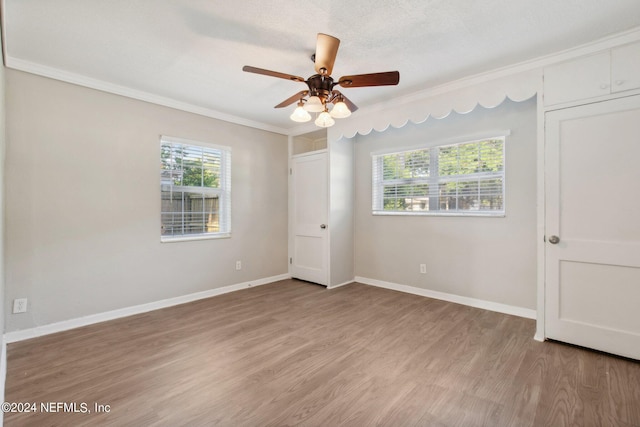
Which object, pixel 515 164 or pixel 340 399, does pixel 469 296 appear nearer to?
pixel 515 164

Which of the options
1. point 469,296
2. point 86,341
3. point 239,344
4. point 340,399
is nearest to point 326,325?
point 239,344

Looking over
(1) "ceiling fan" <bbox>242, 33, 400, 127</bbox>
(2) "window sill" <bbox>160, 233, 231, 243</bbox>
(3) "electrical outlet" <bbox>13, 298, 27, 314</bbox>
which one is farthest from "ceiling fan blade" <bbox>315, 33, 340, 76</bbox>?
(3) "electrical outlet" <bbox>13, 298, 27, 314</bbox>

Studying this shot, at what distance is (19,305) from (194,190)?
199 cm

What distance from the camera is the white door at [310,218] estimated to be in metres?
4.47

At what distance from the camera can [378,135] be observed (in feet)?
14.6

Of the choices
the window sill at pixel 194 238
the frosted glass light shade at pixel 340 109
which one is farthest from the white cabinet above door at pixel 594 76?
the window sill at pixel 194 238

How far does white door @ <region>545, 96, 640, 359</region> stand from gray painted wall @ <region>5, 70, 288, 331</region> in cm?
383

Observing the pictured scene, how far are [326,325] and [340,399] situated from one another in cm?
116

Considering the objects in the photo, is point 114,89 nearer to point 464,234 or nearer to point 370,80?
point 370,80

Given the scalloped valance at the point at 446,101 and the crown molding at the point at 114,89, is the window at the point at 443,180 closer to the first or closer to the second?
the scalloped valance at the point at 446,101

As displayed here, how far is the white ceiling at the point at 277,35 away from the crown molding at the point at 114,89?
1 cm

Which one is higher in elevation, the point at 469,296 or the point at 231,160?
the point at 231,160

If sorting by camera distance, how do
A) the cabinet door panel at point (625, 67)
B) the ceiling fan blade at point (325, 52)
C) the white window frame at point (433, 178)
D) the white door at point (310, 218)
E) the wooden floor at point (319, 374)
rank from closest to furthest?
the wooden floor at point (319, 374), the ceiling fan blade at point (325, 52), the cabinet door panel at point (625, 67), the white window frame at point (433, 178), the white door at point (310, 218)

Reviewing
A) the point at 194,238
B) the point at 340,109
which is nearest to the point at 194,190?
the point at 194,238
